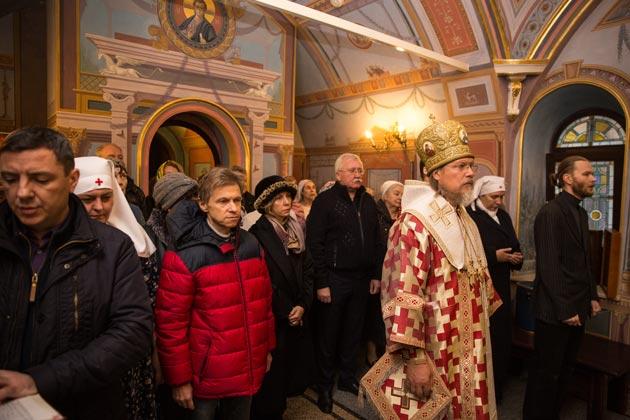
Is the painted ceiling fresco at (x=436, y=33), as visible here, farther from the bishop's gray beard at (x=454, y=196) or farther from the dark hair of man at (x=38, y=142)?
the dark hair of man at (x=38, y=142)

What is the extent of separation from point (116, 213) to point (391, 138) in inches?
243

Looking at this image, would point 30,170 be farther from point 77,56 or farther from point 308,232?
point 77,56

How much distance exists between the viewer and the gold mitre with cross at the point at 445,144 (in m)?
2.12

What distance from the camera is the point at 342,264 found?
361 cm

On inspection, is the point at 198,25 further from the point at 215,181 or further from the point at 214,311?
the point at 214,311

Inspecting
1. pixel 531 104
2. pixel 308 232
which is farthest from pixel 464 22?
pixel 308 232

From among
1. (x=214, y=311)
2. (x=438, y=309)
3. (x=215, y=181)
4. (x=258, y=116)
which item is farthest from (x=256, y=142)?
(x=438, y=309)

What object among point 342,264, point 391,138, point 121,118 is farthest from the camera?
point 391,138

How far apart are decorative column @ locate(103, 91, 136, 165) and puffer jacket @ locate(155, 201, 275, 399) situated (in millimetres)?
4013

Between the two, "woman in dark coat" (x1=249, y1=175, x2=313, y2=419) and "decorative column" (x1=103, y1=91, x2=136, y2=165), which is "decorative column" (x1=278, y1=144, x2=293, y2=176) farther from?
"woman in dark coat" (x1=249, y1=175, x2=313, y2=419)

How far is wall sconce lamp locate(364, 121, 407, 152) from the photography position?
7391mm

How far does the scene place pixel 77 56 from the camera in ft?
17.6

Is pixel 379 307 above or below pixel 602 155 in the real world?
below

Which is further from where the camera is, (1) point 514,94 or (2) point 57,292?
(1) point 514,94
